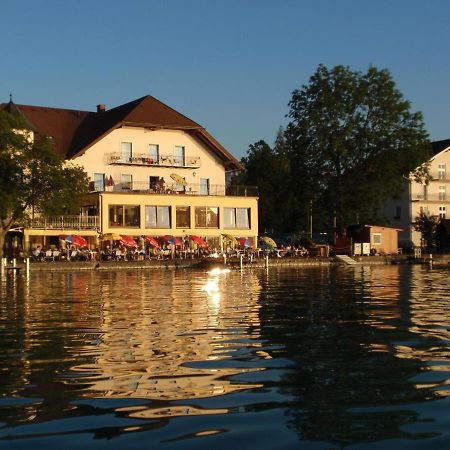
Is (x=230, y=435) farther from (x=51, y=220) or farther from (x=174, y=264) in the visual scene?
(x=51, y=220)

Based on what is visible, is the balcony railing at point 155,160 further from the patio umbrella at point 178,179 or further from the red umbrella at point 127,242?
the red umbrella at point 127,242

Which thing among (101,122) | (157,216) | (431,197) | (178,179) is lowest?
(157,216)

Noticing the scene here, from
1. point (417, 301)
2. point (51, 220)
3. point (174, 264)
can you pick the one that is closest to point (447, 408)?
point (417, 301)

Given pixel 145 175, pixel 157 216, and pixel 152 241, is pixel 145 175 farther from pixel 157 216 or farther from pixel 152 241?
pixel 152 241

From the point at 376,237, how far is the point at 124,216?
79.1ft

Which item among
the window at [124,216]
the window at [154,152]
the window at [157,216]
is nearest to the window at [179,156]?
the window at [154,152]

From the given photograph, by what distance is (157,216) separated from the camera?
63.2 m

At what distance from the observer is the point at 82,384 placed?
8.20 metres

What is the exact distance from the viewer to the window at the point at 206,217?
Answer: 2579 inches

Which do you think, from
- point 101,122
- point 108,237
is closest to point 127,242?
point 108,237

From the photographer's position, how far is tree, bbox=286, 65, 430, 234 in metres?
68.7

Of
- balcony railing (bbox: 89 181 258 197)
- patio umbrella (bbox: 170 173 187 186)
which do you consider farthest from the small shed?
patio umbrella (bbox: 170 173 187 186)

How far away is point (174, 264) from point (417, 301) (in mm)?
35157

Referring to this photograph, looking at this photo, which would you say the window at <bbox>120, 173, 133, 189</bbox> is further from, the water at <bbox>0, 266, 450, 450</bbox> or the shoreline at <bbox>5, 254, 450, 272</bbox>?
the water at <bbox>0, 266, 450, 450</bbox>
